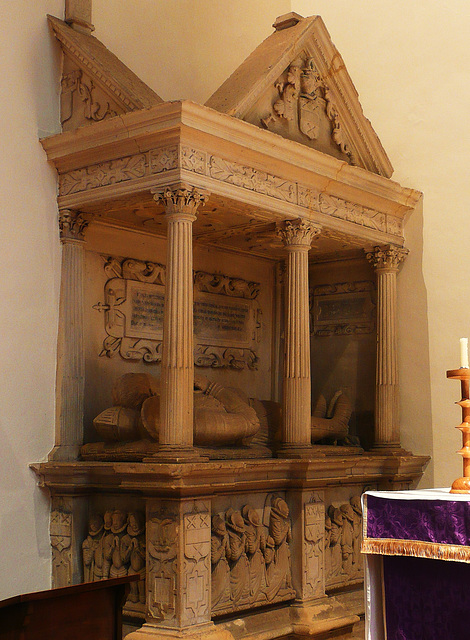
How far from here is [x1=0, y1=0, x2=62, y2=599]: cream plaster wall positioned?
22.5 ft

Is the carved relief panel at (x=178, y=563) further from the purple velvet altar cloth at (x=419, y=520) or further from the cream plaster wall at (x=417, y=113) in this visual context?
the cream plaster wall at (x=417, y=113)

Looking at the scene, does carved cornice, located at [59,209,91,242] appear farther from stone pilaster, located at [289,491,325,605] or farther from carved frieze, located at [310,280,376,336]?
carved frieze, located at [310,280,376,336]

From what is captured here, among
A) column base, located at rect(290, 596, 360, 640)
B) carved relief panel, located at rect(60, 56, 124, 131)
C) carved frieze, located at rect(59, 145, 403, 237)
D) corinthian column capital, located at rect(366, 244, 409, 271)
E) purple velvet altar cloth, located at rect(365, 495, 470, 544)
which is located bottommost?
column base, located at rect(290, 596, 360, 640)

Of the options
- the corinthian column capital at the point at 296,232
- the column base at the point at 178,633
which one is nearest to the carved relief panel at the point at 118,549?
the column base at the point at 178,633

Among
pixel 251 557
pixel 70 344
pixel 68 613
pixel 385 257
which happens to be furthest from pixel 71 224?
pixel 68 613

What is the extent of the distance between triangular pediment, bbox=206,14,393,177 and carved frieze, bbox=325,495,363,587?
324 centimetres

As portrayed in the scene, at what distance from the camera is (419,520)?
4.37 metres

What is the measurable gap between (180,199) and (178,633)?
3087 millimetres

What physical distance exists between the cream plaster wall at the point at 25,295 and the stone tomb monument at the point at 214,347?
0.13 metres

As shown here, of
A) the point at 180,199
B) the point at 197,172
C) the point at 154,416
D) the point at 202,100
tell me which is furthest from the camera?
the point at 202,100

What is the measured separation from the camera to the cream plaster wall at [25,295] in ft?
22.5

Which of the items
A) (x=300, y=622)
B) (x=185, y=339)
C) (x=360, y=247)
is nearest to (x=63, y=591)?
(x=185, y=339)

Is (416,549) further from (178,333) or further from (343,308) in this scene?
(343,308)

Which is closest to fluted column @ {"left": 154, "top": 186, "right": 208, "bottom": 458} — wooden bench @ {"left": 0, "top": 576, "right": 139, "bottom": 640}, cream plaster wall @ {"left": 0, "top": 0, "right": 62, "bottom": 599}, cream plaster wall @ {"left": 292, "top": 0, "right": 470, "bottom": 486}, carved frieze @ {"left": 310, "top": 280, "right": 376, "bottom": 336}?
cream plaster wall @ {"left": 0, "top": 0, "right": 62, "bottom": 599}
